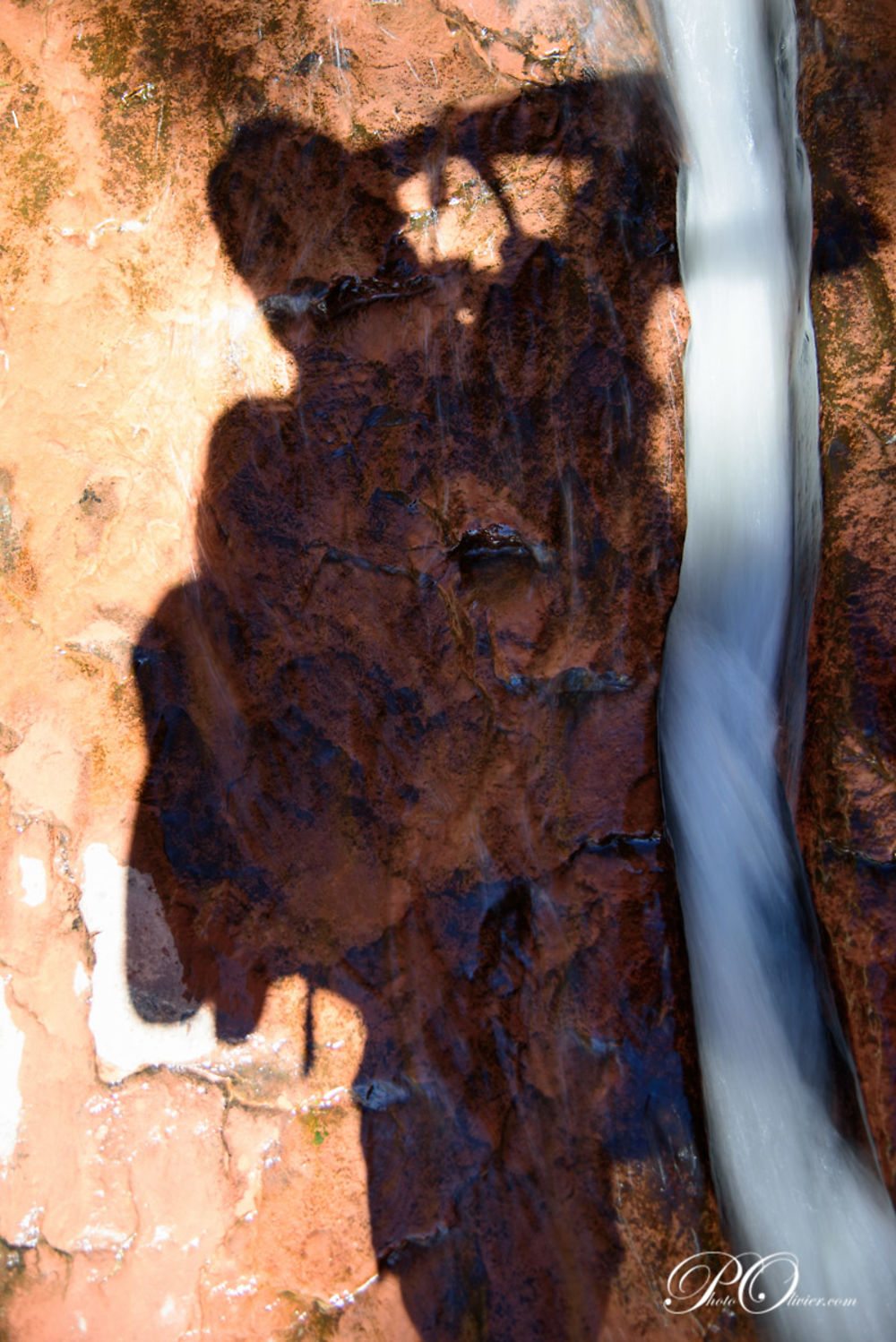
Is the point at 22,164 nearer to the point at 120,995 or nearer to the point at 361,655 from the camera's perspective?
the point at 361,655

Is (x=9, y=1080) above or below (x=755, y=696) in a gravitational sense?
below

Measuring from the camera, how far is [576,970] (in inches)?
59.1

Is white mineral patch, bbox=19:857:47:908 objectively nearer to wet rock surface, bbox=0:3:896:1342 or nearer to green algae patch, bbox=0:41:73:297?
wet rock surface, bbox=0:3:896:1342

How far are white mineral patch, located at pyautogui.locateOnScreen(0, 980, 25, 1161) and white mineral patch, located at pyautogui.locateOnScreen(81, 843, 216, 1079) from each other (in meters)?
0.17

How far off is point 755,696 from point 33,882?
5.06 ft

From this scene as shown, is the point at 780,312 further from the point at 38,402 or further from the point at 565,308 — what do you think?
the point at 38,402

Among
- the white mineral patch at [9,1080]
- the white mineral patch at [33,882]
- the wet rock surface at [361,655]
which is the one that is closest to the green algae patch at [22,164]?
the wet rock surface at [361,655]

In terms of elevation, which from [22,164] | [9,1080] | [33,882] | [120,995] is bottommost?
[9,1080]

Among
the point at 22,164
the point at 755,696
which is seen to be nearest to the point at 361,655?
the point at 755,696

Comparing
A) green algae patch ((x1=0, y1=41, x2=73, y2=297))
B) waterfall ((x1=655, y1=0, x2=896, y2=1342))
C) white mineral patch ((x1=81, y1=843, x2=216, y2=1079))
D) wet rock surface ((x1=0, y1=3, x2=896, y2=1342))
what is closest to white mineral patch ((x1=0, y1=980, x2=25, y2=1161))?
wet rock surface ((x1=0, y1=3, x2=896, y2=1342))

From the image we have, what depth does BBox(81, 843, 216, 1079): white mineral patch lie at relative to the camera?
63.6 inches

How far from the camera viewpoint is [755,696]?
1589mm

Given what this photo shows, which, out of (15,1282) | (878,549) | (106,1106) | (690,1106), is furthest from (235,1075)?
(878,549)

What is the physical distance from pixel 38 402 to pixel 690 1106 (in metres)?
1.92
